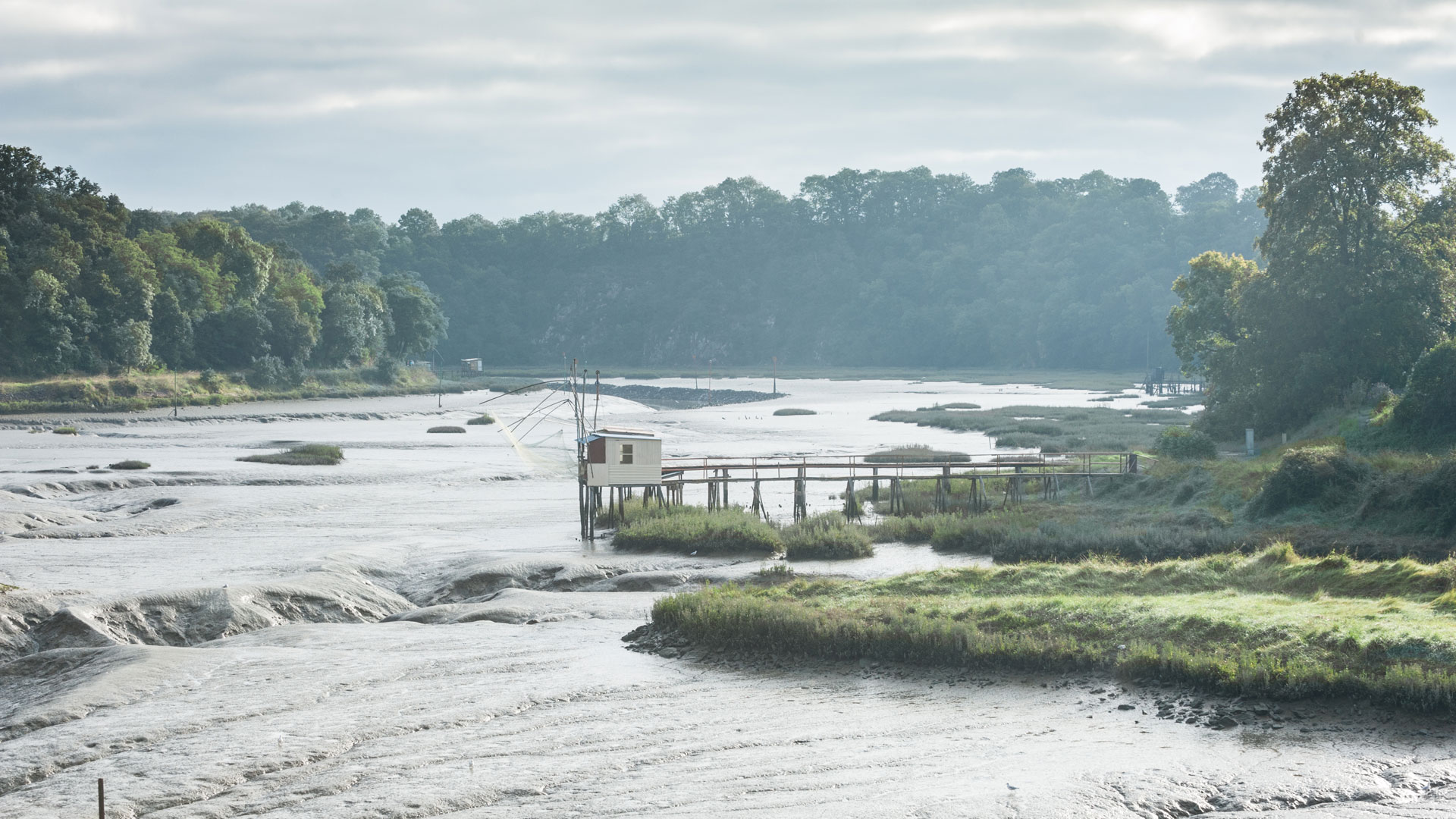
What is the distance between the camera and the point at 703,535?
3788cm

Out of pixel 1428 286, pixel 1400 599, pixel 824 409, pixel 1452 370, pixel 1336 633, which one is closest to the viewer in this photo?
pixel 1336 633

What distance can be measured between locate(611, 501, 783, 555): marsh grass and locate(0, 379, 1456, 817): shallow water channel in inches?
56.2

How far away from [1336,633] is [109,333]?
106 metres

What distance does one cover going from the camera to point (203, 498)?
Answer: 47.5m

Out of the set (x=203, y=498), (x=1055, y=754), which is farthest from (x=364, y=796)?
(x=203, y=498)

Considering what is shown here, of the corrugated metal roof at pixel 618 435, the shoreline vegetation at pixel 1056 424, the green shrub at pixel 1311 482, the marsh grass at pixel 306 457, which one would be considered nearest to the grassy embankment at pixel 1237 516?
the green shrub at pixel 1311 482

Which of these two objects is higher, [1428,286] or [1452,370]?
[1428,286]

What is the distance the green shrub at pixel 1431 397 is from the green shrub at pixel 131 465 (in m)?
53.1

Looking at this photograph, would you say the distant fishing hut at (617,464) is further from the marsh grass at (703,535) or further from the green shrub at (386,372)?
the green shrub at (386,372)

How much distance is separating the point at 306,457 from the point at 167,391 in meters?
52.2

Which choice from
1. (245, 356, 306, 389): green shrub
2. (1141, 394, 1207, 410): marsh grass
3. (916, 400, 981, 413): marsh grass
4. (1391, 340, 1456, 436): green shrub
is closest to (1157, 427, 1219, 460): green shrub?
(1391, 340, 1456, 436): green shrub

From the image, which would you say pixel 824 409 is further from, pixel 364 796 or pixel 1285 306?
pixel 364 796

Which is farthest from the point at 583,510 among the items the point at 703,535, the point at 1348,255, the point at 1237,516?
the point at 1348,255

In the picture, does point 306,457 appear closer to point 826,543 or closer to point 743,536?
point 743,536
